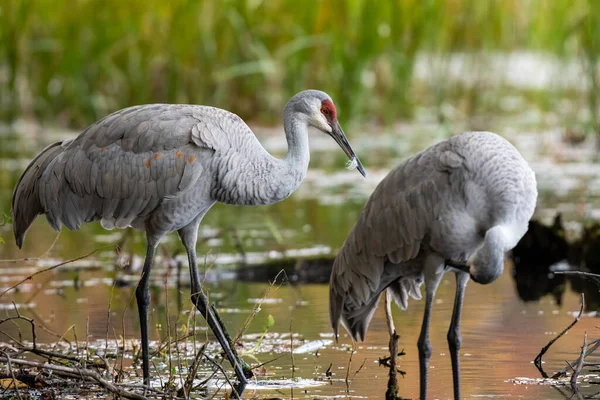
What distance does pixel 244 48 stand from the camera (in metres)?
16.0

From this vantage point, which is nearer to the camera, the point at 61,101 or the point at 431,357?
the point at 431,357

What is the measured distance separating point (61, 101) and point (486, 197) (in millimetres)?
12318

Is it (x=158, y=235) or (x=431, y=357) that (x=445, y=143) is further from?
(x=158, y=235)

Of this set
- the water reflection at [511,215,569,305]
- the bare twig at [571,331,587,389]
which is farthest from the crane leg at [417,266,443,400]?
the water reflection at [511,215,569,305]

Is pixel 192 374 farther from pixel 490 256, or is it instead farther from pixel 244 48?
pixel 244 48

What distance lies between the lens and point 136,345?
674cm

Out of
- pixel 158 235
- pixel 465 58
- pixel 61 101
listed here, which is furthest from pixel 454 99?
pixel 158 235

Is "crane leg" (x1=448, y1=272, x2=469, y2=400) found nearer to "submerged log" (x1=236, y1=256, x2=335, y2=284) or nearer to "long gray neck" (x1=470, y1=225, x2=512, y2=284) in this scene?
"long gray neck" (x1=470, y1=225, x2=512, y2=284)

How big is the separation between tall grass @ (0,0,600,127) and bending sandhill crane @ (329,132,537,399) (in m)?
8.65

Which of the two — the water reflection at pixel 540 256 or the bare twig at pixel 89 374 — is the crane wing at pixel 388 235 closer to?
the bare twig at pixel 89 374

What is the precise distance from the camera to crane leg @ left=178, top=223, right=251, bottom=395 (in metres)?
6.27

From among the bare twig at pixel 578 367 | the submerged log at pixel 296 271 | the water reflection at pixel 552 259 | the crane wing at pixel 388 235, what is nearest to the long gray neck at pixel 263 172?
the crane wing at pixel 388 235

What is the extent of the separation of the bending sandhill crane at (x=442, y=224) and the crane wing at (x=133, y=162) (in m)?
0.94

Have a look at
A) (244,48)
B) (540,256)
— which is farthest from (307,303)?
(244,48)
